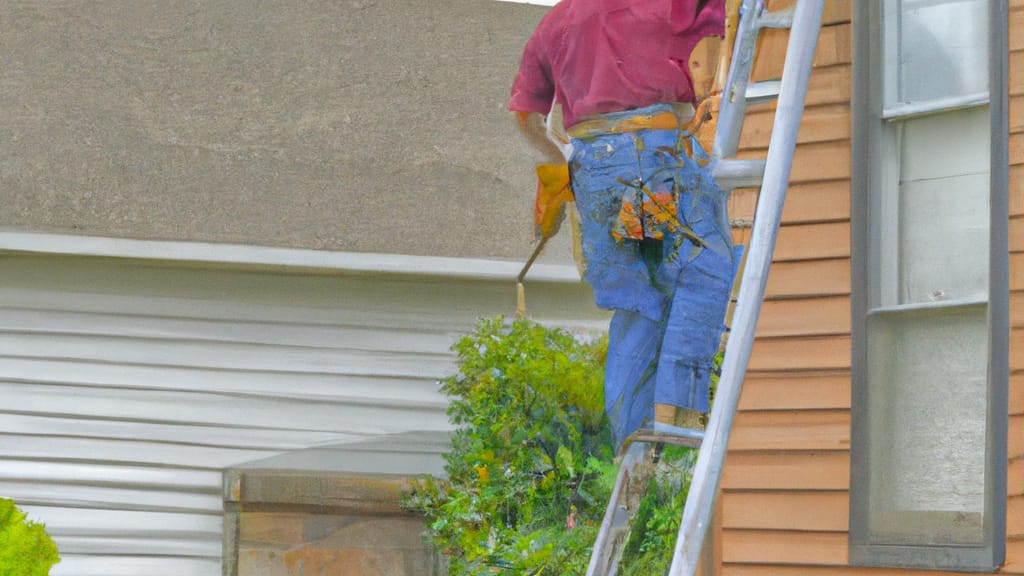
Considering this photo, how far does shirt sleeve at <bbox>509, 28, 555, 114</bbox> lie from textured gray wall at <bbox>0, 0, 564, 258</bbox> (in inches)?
72.9

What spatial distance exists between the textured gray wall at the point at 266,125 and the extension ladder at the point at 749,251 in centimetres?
244

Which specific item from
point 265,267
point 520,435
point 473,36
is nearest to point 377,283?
point 265,267

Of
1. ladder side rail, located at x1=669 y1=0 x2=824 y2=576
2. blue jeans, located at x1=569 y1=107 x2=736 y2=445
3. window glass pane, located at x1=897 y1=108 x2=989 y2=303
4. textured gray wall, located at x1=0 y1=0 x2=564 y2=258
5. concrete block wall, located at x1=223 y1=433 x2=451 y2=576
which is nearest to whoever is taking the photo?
ladder side rail, located at x1=669 y1=0 x2=824 y2=576

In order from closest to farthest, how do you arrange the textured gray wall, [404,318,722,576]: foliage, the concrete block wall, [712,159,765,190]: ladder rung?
[712,159,765,190]: ladder rung
[404,318,722,576]: foliage
the concrete block wall
the textured gray wall

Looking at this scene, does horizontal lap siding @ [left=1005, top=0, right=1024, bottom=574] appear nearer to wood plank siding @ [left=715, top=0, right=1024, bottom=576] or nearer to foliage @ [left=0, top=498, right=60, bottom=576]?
wood plank siding @ [left=715, top=0, right=1024, bottom=576]

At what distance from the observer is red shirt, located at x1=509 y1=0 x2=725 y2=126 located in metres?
3.87

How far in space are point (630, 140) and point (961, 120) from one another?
0.89 metres

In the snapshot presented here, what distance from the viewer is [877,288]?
13.7 ft

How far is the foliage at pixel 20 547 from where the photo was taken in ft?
15.5

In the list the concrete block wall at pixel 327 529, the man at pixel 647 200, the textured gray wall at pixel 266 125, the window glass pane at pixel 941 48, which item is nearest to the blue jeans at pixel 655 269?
the man at pixel 647 200

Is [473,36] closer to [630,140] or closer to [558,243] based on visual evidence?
[558,243]

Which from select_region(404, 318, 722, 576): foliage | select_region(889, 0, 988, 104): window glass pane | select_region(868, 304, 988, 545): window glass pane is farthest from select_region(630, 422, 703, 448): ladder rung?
select_region(889, 0, 988, 104): window glass pane

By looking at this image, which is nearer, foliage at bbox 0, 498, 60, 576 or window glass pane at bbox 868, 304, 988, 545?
window glass pane at bbox 868, 304, 988, 545

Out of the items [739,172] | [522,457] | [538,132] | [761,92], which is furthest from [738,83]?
[522,457]
